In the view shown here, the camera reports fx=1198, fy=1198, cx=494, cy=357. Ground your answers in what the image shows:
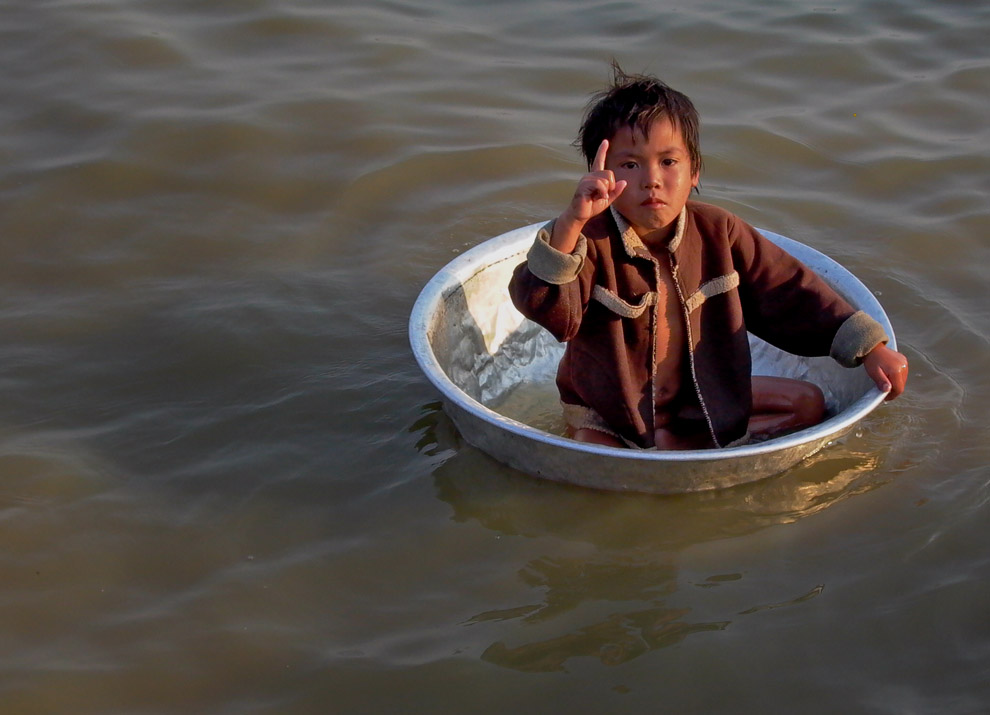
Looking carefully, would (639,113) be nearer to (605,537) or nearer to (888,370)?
(888,370)

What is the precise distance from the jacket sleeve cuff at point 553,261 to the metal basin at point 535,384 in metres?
0.34

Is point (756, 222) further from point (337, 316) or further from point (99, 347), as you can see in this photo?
point (99, 347)

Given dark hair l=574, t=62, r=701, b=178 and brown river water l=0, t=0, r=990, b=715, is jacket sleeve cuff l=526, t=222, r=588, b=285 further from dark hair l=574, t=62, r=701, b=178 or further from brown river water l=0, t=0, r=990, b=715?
brown river water l=0, t=0, r=990, b=715

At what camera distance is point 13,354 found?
3512mm

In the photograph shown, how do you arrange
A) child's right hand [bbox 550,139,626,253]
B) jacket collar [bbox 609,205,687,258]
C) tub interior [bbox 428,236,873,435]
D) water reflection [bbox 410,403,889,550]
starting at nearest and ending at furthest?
child's right hand [bbox 550,139,626,253] → water reflection [bbox 410,403,889,550] → jacket collar [bbox 609,205,687,258] → tub interior [bbox 428,236,873,435]

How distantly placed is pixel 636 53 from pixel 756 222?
1471mm

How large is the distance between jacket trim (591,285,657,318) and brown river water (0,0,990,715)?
46cm

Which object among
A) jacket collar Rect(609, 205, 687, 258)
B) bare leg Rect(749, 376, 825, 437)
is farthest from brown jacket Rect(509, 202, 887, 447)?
bare leg Rect(749, 376, 825, 437)

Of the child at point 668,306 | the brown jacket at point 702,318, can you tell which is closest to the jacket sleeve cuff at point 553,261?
the child at point 668,306

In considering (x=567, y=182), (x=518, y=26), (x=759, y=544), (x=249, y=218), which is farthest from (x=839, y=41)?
(x=759, y=544)

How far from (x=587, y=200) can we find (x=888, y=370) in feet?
2.95

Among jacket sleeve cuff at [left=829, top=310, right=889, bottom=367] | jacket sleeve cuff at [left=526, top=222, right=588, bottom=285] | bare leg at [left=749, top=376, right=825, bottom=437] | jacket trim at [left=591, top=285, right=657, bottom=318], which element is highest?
jacket sleeve cuff at [left=526, top=222, right=588, bottom=285]

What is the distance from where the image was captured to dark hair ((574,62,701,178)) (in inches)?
109

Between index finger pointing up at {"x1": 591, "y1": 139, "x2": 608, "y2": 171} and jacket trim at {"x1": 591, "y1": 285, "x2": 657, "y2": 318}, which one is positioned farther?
jacket trim at {"x1": 591, "y1": 285, "x2": 657, "y2": 318}
